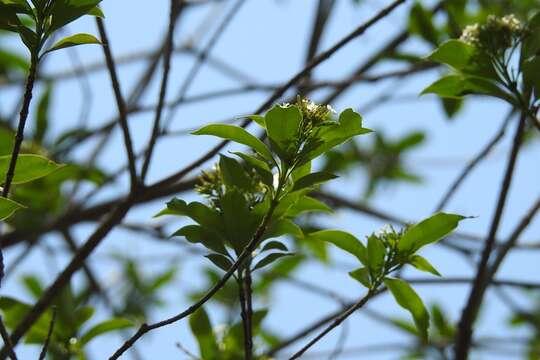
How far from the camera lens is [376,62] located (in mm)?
2721

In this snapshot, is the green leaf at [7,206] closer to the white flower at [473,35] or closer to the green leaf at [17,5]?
the green leaf at [17,5]

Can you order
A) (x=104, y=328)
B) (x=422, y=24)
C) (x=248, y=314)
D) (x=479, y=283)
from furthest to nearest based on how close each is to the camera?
(x=422, y=24) < (x=479, y=283) < (x=104, y=328) < (x=248, y=314)

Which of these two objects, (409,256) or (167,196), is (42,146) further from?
(409,256)

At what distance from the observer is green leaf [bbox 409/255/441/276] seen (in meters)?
1.27

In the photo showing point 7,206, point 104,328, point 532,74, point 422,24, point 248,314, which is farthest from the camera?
point 422,24

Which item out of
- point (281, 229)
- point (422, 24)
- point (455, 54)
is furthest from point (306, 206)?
point (422, 24)

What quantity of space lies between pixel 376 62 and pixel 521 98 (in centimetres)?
126

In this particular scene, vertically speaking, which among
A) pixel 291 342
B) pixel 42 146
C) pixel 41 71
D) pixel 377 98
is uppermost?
pixel 41 71

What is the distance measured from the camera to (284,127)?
3.67ft

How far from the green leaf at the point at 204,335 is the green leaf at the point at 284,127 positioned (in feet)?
1.75

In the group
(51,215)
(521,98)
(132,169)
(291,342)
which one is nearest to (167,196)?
(51,215)

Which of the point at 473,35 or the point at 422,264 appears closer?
the point at 422,264

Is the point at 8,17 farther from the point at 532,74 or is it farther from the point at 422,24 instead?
the point at 422,24

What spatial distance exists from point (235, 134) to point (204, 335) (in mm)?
546
